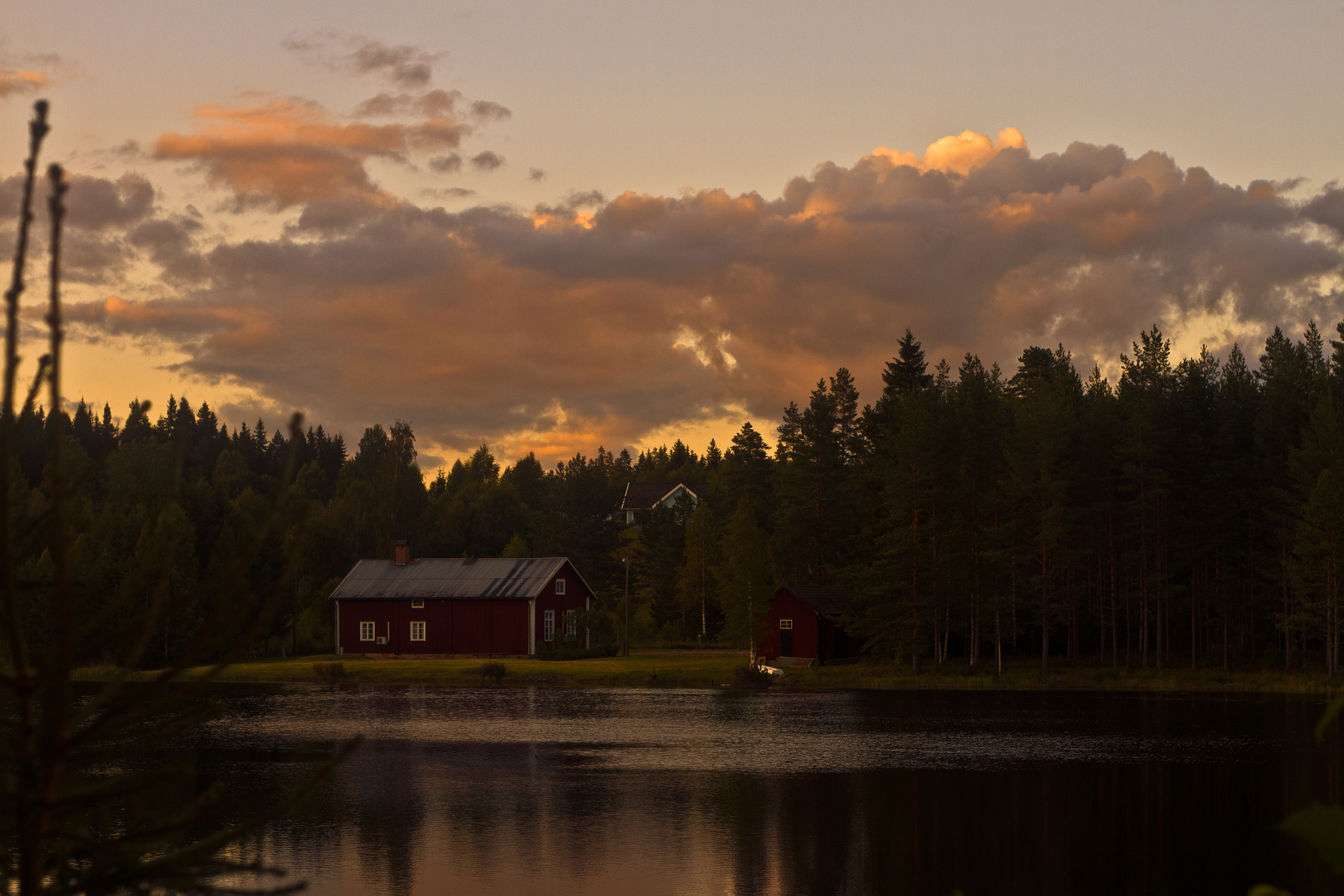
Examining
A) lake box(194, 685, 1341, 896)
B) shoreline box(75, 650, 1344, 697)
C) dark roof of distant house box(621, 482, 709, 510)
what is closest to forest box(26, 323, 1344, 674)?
shoreline box(75, 650, 1344, 697)

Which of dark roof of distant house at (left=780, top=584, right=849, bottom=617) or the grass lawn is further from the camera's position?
dark roof of distant house at (left=780, top=584, right=849, bottom=617)

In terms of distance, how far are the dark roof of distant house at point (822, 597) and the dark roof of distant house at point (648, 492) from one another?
252ft

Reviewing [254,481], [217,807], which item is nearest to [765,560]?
[217,807]

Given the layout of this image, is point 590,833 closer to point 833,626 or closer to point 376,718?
point 376,718

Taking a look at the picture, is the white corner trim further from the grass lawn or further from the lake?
the lake

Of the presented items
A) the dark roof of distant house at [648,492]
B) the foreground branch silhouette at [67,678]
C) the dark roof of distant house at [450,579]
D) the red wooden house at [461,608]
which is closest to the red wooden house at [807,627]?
the red wooden house at [461,608]

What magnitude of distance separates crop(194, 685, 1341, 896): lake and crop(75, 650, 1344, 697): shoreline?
6179mm

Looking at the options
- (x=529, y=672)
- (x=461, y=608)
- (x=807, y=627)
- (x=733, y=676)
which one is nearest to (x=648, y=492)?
(x=461, y=608)

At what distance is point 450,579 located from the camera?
248 ft

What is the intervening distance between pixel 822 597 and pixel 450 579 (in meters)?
23.4

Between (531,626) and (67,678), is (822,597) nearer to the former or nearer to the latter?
(531,626)

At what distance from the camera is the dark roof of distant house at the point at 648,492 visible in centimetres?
14825

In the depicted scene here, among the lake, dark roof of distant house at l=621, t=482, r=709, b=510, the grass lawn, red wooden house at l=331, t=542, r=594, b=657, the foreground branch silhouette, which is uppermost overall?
dark roof of distant house at l=621, t=482, r=709, b=510

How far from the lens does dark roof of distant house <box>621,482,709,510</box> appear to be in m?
148
